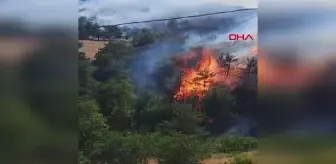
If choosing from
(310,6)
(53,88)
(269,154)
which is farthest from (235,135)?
(53,88)

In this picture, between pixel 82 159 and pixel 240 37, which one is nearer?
pixel 240 37

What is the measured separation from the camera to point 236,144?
568 cm

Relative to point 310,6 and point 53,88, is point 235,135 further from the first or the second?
point 53,88

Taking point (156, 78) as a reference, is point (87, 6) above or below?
above

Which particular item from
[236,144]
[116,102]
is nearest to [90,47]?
[116,102]

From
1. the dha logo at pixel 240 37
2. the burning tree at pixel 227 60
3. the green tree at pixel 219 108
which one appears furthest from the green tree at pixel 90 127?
the dha logo at pixel 240 37

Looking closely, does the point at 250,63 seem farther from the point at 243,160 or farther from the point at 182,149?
the point at 182,149

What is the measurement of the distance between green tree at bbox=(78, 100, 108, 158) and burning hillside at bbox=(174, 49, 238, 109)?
0.72 m

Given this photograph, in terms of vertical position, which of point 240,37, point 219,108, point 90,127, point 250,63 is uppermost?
point 240,37

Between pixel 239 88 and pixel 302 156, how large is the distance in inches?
32.4

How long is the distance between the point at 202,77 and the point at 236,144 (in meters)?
0.68

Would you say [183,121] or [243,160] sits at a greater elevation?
[183,121]

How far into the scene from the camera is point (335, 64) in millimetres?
5574

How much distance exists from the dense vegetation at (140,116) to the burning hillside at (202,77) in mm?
65
